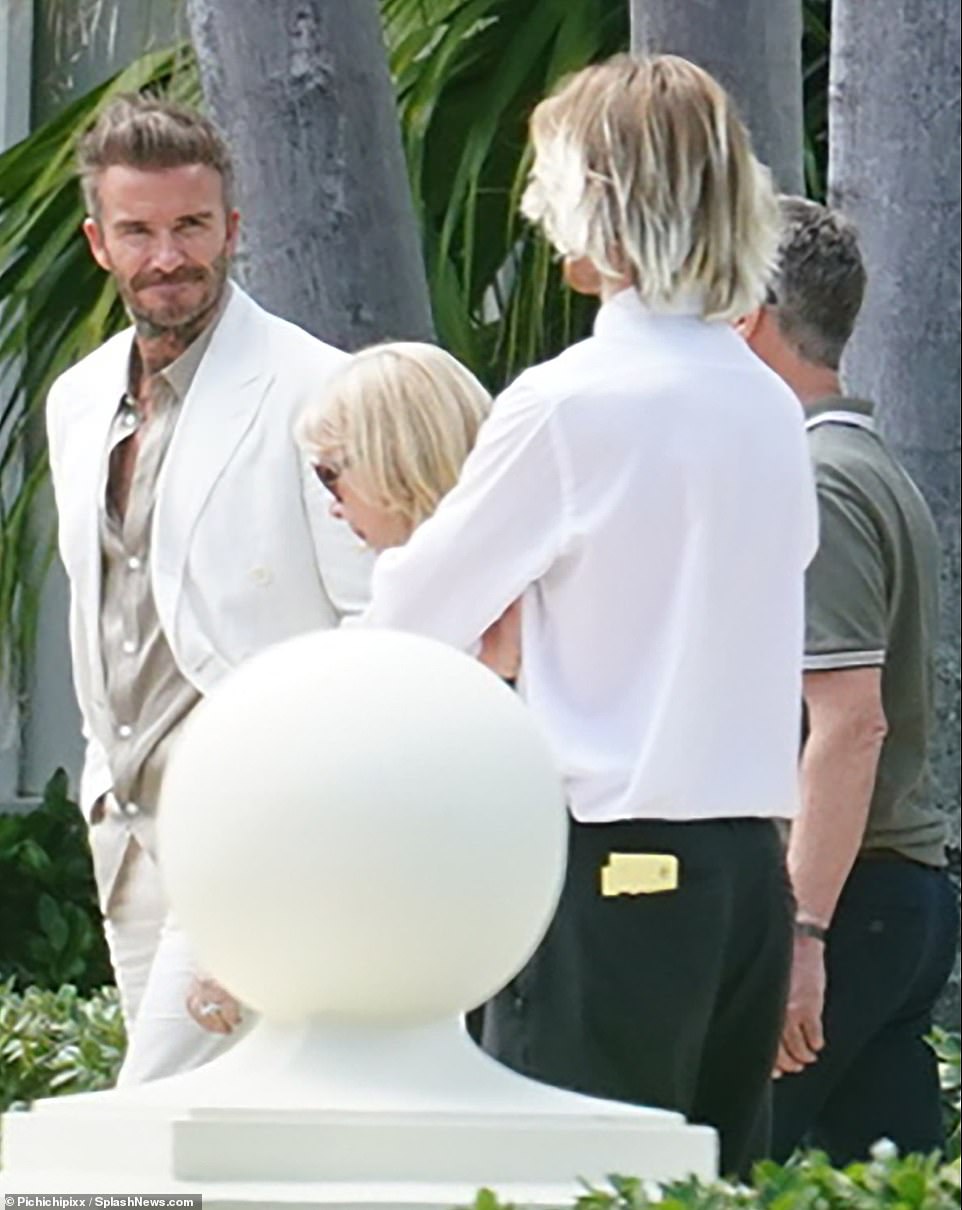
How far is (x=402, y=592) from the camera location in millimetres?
4074

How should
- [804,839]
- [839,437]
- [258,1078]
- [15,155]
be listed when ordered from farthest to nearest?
[15,155] < [839,437] < [804,839] < [258,1078]

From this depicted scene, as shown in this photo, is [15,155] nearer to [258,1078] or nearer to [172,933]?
[172,933]

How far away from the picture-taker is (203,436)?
195 inches

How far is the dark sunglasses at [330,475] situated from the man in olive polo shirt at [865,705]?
0.66 metres

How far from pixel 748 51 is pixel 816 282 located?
4.88 feet

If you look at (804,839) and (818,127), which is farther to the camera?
(818,127)

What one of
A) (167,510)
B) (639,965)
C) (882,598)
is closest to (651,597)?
(639,965)

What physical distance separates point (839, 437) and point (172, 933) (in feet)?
3.54

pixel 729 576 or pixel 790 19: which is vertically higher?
pixel 790 19

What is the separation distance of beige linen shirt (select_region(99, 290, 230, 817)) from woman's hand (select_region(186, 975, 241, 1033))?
298 mm

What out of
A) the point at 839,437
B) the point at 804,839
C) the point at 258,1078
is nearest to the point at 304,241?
the point at 839,437

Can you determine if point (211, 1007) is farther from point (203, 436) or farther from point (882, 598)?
point (882, 598)

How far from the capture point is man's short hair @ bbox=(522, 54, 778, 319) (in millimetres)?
4129

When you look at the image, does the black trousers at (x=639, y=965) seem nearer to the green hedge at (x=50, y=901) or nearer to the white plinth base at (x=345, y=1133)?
the white plinth base at (x=345, y=1133)
